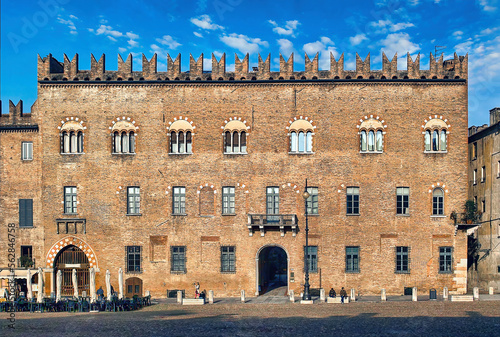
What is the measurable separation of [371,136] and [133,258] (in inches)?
802

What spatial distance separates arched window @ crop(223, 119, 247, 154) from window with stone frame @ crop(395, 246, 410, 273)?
45.1 ft

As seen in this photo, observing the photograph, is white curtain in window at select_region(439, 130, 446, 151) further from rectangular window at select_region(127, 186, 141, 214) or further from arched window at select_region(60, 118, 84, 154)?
arched window at select_region(60, 118, 84, 154)

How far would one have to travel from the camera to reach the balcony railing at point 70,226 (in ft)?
111

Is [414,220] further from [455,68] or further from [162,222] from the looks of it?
[162,222]

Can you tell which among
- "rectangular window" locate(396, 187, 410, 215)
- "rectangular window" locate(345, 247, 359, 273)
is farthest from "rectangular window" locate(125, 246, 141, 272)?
"rectangular window" locate(396, 187, 410, 215)

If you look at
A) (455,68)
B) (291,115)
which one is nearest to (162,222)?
(291,115)

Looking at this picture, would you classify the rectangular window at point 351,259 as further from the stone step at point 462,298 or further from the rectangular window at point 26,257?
the rectangular window at point 26,257

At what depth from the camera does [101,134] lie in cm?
3416

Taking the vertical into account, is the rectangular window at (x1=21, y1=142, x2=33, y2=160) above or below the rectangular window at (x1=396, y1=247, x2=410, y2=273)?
above

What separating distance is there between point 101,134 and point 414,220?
972 inches

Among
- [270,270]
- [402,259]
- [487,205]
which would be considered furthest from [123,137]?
[487,205]

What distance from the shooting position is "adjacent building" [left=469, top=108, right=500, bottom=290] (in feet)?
118

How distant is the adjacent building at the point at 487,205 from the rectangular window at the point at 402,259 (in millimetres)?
7755

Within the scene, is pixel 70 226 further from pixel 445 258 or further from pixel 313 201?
pixel 445 258
